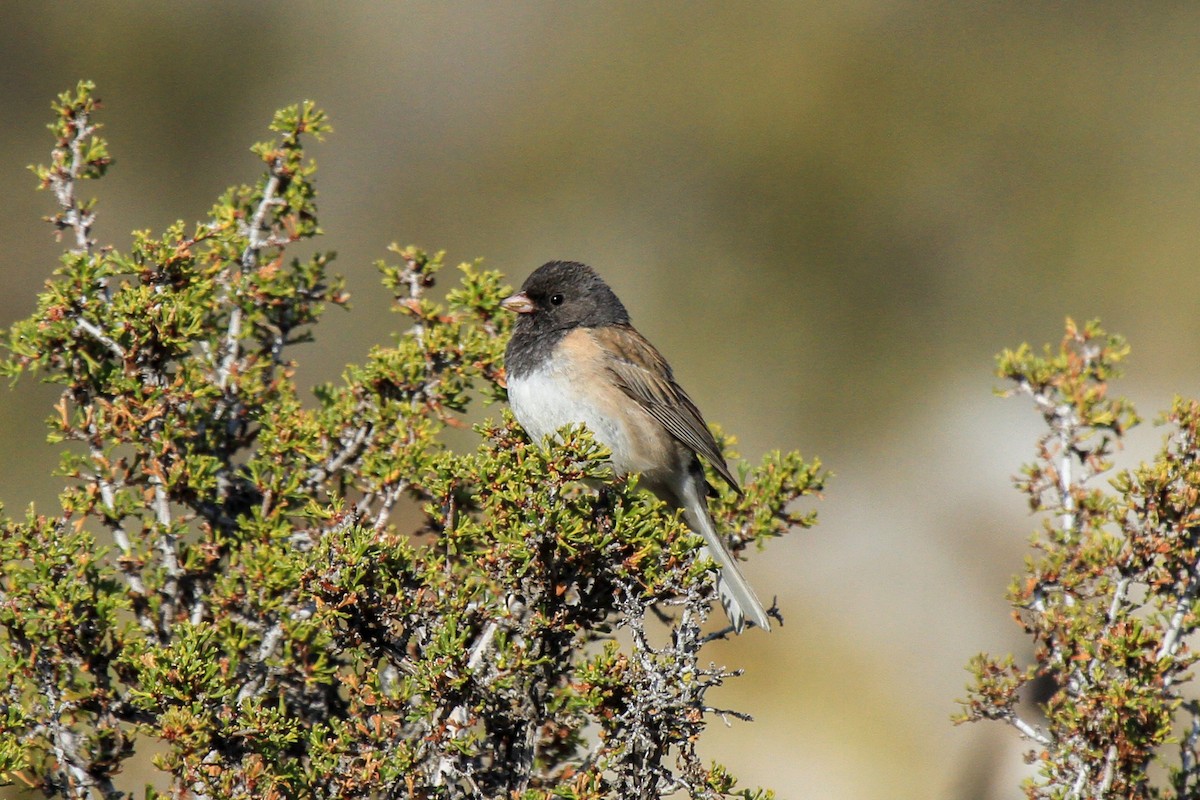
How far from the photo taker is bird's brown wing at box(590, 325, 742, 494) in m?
3.33

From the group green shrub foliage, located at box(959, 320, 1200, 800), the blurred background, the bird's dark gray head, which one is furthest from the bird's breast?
A: the blurred background

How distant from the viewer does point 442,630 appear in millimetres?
2123

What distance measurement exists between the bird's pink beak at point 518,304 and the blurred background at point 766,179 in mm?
2931

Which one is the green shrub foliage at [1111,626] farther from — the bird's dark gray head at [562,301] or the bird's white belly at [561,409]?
the bird's dark gray head at [562,301]

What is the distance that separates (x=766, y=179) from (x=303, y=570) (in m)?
5.94

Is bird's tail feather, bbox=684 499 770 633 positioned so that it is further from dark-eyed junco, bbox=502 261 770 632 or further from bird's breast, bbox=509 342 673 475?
bird's breast, bbox=509 342 673 475

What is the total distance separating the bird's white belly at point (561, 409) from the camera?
9.66 feet

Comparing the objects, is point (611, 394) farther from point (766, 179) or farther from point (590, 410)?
point (766, 179)

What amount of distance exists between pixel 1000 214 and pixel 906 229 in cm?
66

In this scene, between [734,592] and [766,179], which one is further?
[766,179]

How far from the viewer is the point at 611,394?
3217mm

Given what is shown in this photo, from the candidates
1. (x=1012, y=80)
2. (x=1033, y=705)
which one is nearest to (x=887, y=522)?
(x=1033, y=705)

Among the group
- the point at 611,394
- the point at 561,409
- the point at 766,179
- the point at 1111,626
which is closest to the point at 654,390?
the point at 611,394

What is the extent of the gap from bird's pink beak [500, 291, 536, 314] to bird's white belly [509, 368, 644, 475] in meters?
0.26
